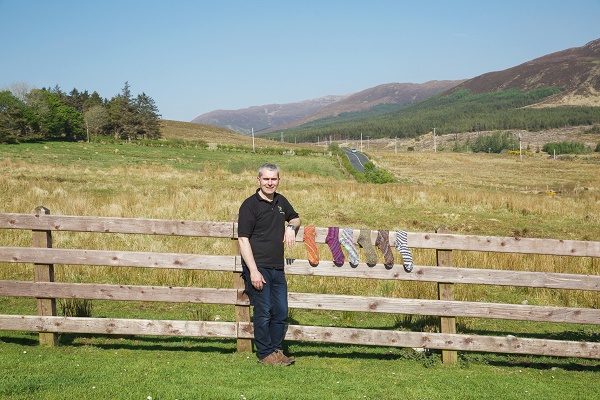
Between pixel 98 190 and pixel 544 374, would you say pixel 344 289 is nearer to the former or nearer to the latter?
pixel 544 374

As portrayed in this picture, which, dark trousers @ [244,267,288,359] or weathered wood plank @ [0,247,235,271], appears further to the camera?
weathered wood plank @ [0,247,235,271]

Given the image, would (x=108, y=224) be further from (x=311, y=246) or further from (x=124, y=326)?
(x=311, y=246)

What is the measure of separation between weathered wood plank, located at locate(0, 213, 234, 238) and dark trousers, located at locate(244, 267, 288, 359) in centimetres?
94

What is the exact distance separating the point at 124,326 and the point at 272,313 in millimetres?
1933

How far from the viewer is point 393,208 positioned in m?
23.1

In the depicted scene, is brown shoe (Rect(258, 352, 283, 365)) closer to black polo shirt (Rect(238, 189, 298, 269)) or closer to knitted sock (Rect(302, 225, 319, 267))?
black polo shirt (Rect(238, 189, 298, 269))

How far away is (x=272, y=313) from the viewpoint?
20.3 ft

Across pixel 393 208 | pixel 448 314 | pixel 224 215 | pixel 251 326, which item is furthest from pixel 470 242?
pixel 393 208

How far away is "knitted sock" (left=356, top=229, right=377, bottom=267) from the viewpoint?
20.7ft

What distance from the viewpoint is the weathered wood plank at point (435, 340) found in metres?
6.30

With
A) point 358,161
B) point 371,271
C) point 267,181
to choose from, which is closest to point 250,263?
point 267,181

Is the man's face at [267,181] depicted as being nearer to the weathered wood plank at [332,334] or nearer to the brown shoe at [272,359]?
the weathered wood plank at [332,334]

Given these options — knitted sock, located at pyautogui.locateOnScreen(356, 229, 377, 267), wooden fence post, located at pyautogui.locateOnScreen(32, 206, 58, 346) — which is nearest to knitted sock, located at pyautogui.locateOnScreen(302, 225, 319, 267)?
knitted sock, located at pyautogui.locateOnScreen(356, 229, 377, 267)

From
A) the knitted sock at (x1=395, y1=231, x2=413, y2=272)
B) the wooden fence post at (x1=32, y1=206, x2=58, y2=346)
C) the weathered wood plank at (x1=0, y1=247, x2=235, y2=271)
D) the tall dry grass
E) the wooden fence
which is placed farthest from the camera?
the tall dry grass
